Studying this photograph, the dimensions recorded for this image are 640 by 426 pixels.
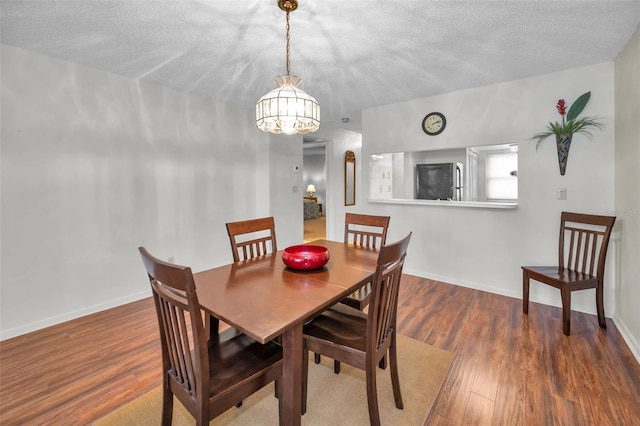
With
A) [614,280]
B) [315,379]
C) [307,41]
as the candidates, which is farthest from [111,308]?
[614,280]

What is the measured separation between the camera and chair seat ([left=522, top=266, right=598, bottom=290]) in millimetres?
2346

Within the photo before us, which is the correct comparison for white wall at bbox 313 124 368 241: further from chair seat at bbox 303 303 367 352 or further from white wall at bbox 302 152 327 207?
white wall at bbox 302 152 327 207

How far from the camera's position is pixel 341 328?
156cm

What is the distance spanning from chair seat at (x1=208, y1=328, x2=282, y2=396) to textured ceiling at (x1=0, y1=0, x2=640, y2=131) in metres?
1.89

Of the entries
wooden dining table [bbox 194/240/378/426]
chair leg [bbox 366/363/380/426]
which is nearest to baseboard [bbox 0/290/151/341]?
wooden dining table [bbox 194/240/378/426]

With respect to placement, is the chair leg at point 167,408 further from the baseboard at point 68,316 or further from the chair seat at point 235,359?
the baseboard at point 68,316

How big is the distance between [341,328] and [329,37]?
1.98 meters

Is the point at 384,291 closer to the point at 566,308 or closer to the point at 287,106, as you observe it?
the point at 287,106

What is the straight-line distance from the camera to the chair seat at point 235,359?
3.88ft

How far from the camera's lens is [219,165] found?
3801mm

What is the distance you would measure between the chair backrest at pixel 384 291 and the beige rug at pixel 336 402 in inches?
17.6

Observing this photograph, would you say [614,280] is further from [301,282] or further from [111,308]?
[111,308]

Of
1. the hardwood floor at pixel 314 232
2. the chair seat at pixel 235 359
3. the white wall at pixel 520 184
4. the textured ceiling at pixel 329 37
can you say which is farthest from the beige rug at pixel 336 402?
the hardwood floor at pixel 314 232

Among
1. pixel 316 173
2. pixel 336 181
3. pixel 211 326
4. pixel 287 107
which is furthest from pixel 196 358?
pixel 316 173
